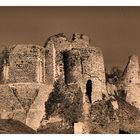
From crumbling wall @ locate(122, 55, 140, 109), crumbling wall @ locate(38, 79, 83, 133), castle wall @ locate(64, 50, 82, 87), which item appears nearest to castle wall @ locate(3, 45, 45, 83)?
crumbling wall @ locate(38, 79, 83, 133)

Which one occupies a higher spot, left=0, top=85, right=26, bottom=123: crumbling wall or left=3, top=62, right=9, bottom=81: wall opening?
left=3, top=62, right=9, bottom=81: wall opening

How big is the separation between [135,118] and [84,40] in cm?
394

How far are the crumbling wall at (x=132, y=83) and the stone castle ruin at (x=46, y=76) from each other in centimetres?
253

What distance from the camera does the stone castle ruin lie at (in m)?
27.7

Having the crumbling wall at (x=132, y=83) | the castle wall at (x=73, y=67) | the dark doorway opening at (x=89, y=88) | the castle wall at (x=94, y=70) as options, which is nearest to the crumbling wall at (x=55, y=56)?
the castle wall at (x=73, y=67)

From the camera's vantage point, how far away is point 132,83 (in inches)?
1248

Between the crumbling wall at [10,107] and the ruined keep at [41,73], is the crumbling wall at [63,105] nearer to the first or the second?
the ruined keep at [41,73]

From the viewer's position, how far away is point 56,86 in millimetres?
28344

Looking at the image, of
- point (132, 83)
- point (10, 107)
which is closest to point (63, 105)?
point (10, 107)

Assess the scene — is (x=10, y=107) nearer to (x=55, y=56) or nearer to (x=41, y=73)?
(x=41, y=73)

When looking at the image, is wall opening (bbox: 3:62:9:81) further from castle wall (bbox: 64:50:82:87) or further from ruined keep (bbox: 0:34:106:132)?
castle wall (bbox: 64:50:82:87)

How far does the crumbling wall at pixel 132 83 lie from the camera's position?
3137cm

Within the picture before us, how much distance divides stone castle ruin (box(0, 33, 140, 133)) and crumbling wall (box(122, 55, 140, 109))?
2525mm

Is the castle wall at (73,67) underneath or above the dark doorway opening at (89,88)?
above
